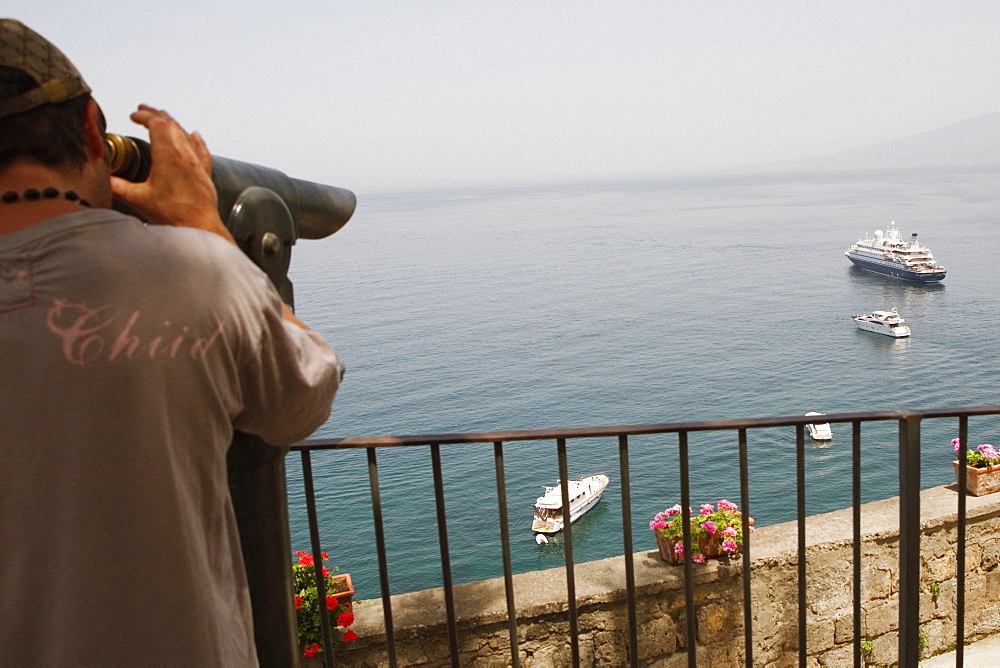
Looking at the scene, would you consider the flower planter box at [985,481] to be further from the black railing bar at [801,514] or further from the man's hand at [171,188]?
the man's hand at [171,188]

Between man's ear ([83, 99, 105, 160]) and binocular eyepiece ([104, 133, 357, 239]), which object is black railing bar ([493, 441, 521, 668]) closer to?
binocular eyepiece ([104, 133, 357, 239])

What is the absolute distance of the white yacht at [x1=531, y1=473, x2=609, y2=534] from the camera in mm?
24438

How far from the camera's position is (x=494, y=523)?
23.8 m

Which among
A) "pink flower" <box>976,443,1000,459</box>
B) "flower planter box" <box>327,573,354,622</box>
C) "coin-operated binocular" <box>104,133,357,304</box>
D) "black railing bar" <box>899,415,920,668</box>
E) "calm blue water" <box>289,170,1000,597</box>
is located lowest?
"calm blue water" <box>289,170,1000,597</box>

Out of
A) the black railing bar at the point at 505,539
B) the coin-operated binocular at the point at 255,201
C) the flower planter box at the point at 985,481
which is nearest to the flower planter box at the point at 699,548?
the black railing bar at the point at 505,539

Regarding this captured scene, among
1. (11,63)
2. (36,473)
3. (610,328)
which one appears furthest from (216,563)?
(610,328)

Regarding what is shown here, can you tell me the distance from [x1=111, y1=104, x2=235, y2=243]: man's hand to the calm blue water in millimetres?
20772

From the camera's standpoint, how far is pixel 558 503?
24.0 m

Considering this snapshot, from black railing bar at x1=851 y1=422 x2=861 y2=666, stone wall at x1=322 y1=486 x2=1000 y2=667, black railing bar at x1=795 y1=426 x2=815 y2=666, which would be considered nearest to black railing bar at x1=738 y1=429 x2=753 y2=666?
black railing bar at x1=795 y1=426 x2=815 y2=666

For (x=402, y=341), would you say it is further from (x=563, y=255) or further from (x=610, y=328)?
(x=563, y=255)

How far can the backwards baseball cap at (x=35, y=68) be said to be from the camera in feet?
2.30

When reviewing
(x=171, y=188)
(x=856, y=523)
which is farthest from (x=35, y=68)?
(x=856, y=523)

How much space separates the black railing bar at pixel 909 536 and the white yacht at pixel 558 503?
72.1 ft

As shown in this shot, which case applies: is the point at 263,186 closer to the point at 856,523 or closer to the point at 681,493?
the point at 681,493
